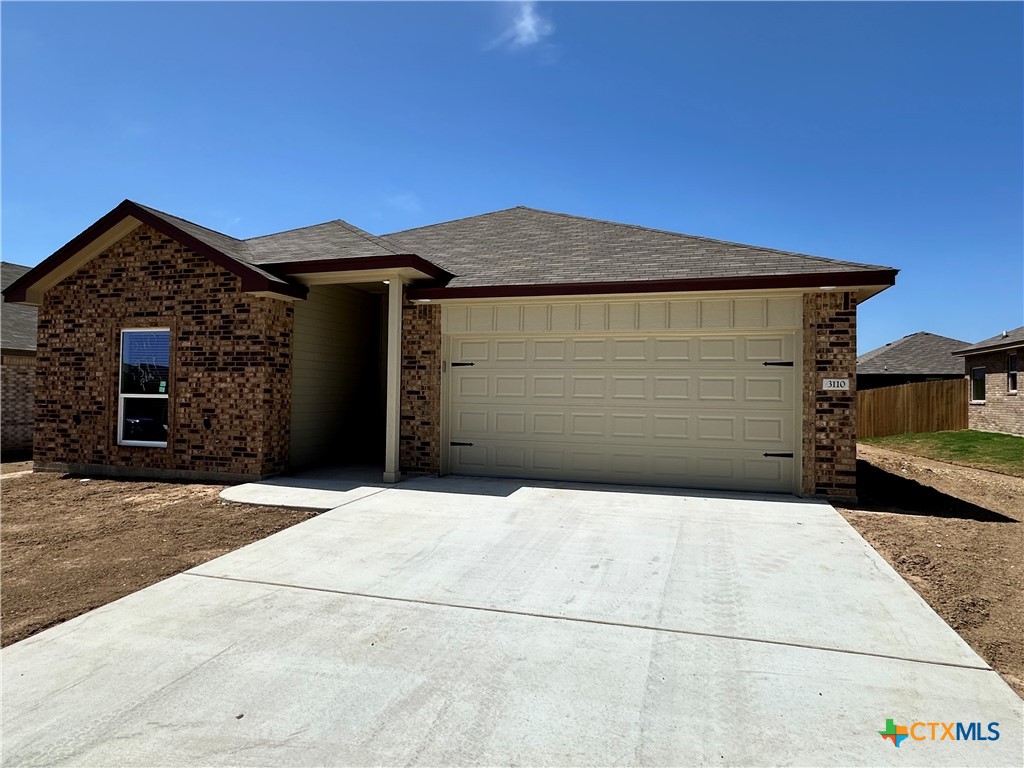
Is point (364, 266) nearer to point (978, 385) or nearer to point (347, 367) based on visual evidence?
point (347, 367)

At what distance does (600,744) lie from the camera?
262cm

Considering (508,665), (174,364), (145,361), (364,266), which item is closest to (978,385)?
(364,266)

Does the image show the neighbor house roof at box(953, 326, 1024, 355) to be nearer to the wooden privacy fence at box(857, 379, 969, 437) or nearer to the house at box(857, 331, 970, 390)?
the wooden privacy fence at box(857, 379, 969, 437)

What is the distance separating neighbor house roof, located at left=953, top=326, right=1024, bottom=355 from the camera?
64.7ft

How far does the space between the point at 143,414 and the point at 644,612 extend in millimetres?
8980

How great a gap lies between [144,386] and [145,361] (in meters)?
0.41

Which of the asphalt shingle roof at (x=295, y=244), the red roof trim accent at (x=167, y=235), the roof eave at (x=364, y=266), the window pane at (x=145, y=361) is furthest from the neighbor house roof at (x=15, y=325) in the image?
the roof eave at (x=364, y=266)

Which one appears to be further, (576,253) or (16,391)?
(16,391)

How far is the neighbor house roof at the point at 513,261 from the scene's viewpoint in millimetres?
8055

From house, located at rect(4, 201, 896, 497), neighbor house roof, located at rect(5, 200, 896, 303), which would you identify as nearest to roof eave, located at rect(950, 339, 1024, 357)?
house, located at rect(4, 201, 896, 497)

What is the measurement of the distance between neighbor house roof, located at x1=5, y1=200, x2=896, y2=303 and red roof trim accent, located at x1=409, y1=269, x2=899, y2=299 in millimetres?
13

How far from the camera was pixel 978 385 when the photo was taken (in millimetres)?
21859

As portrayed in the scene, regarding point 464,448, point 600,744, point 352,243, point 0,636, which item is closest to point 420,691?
point 600,744

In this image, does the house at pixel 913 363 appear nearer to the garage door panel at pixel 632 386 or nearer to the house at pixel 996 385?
the house at pixel 996 385
